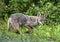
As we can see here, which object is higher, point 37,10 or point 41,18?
point 37,10

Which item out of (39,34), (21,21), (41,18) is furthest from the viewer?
(41,18)

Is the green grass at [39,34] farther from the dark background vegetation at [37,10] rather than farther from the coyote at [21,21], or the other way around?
the coyote at [21,21]

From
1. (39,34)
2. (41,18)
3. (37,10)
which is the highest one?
(37,10)

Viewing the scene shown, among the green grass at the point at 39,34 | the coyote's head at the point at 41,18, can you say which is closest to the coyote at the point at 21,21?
the coyote's head at the point at 41,18

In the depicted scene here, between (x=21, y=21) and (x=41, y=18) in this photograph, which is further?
(x=41, y=18)

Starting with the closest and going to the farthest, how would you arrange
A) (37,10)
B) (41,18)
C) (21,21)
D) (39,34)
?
(39,34) → (21,21) → (41,18) → (37,10)

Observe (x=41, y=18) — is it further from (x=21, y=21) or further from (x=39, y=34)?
(x=39, y=34)

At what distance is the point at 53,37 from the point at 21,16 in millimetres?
1725

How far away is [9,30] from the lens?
11016 millimetres

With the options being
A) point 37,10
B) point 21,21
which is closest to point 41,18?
point 37,10

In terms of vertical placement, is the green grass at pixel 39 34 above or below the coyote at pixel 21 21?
below

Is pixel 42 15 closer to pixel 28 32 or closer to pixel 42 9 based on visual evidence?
pixel 42 9

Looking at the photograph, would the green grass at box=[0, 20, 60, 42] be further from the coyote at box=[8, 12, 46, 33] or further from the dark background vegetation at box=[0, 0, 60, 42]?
the coyote at box=[8, 12, 46, 33]

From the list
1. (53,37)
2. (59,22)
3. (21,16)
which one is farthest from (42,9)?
(53,37)
